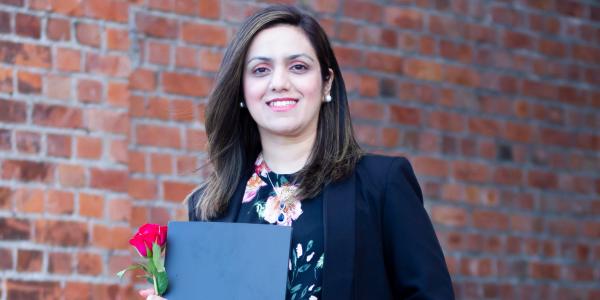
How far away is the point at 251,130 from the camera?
10.9 feet

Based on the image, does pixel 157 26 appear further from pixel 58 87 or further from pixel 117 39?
pixel 58 87

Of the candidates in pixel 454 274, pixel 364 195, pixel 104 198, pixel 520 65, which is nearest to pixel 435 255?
pixel 364 195

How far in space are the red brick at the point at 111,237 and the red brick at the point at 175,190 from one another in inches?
10.4

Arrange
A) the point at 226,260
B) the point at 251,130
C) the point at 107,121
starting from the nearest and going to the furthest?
the point at 226,260 → the point at 251,130 → the point at 107,121

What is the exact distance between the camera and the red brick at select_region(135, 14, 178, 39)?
473 centimetres

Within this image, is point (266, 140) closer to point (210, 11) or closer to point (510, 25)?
point (210, 11)

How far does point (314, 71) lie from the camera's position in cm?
310

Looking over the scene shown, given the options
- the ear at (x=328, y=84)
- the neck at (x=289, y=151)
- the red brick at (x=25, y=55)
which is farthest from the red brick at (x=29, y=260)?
the ear at (x=328, y=84)

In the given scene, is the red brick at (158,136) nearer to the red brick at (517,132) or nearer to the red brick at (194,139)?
the red brick at (194,139)

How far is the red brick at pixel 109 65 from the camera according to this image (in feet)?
15.0

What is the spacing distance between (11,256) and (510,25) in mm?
2839

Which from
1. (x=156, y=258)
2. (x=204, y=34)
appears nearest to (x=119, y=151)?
(x=204, y=34)

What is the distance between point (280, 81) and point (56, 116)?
1.70 metres

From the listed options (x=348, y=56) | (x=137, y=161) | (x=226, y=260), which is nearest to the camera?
(x=226, y=260)
